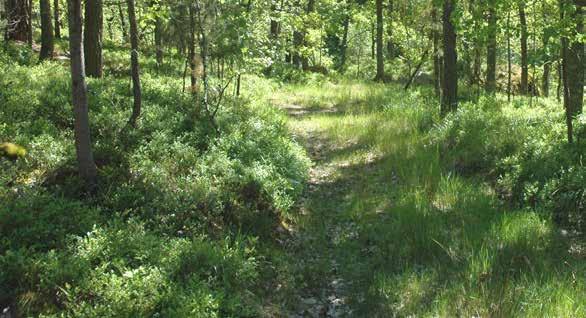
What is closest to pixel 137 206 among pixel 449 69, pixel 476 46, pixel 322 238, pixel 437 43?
pixel 322 238

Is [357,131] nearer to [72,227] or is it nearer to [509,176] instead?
[509,176]

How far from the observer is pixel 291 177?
934 centimetres

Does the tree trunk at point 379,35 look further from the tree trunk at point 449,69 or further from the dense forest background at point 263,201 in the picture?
the dense forest background at point 263,201

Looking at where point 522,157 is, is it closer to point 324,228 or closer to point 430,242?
point 430,242

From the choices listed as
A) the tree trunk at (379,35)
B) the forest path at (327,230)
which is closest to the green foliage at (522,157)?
the forest path at (327,230)

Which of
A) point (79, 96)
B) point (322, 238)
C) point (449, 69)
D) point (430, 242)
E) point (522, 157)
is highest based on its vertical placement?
point (449, 69)

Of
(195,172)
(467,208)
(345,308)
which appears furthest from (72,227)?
(467,208)

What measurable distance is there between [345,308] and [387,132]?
7333 mm

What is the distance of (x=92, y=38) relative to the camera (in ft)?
44.2

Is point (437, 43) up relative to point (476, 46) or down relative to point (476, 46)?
up

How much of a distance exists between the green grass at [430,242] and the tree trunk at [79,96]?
345cm

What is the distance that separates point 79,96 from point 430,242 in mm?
5318

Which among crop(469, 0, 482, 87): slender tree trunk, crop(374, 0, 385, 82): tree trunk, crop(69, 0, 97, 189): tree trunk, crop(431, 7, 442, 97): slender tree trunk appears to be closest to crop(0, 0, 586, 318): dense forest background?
crop(69, 0, 97, 189): tree trunk

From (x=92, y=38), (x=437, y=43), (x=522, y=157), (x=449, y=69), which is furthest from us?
(x=437, y=43)
